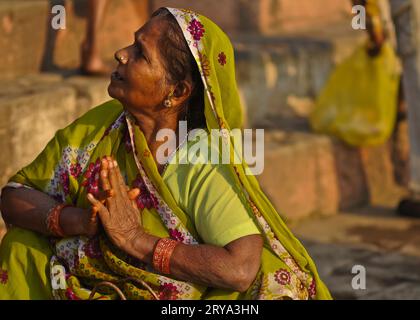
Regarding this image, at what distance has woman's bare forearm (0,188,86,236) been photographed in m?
3.63

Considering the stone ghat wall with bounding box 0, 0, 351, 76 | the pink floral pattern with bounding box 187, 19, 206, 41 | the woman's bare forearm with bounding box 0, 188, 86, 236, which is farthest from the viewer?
the stone ghat wall with bounding box 0, 0, 351, 76

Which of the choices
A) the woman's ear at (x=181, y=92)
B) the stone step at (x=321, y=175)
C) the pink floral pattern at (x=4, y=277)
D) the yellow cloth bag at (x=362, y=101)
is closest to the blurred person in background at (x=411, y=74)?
the yellow cloth bag at (x=362, y=101)

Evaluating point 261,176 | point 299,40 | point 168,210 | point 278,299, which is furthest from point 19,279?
point 299,40

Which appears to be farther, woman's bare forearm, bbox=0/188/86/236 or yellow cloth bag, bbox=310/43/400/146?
yellow cloth bag, bbox=310/43/400/146

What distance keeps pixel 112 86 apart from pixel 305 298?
2.80 feet

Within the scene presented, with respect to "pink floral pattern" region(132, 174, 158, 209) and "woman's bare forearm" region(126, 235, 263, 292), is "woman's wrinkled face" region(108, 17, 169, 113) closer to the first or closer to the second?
"pink floral pattern" region(132, 174, 158, 209)

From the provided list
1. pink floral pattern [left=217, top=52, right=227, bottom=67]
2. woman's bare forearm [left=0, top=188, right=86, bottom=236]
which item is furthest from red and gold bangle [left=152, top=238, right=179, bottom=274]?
pink floral pattern [left=217, top=52, right=227, bottom=67]

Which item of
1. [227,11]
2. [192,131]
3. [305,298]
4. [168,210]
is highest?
[227,11]

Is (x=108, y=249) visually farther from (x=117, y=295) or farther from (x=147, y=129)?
(x=147, y=129)

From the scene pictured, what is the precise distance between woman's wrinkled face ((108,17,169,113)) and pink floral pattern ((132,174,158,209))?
0.24 m

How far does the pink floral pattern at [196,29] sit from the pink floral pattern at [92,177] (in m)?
0.50

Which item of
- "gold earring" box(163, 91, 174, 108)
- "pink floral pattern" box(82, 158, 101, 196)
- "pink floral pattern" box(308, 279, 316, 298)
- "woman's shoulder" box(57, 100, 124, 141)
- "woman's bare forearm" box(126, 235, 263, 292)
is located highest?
"gold earring" box(163, 91, 174, 108)

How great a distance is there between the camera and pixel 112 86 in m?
3.58

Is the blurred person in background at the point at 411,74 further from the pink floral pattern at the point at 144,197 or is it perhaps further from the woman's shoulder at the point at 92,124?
the pink floral pattern at the point at 144,197
